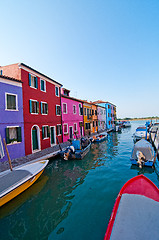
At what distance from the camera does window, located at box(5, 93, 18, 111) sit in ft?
36.9

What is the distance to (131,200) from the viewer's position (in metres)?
4.99

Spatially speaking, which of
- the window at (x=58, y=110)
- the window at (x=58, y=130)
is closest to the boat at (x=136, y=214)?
the window at (x=58, y=130)

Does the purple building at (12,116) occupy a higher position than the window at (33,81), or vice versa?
the window at (33,81)

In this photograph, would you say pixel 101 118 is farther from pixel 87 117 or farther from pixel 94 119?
pixel 87 117

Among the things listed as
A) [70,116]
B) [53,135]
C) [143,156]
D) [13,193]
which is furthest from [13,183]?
[70,116]

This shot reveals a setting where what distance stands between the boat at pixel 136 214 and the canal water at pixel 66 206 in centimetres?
97

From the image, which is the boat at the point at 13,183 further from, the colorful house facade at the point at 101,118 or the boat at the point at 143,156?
the colorful house facade at the point at 101,118

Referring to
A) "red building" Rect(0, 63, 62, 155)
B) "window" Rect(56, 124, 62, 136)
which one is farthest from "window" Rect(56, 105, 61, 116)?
"window" Rect(56, 124, 62, 136)

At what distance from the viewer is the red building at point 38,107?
506 inches

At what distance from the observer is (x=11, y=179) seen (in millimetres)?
6703

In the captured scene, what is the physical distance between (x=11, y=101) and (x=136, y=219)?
12028 mm

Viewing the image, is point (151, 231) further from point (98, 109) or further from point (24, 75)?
point (98, 109)

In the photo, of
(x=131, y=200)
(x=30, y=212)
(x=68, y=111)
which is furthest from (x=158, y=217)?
(x=68, y=111)

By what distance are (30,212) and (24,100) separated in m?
9.89
